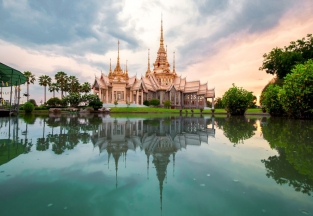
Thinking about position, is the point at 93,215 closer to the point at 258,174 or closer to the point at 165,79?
the point at 258,174

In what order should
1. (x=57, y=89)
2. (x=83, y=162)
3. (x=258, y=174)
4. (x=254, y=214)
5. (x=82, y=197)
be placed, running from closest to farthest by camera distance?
(x=254, y=214) → (x=82, y=197) → (x=258, y=174) → (x=83, y=162) → (x=57, y=89)

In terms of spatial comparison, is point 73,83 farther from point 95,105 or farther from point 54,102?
point 95,105

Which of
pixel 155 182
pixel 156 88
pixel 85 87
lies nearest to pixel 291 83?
pixel 155 182

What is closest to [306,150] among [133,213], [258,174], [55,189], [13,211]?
[258,174]

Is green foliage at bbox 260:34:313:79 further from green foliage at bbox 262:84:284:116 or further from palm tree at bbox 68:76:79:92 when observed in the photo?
palm tree at bbox 68:76:79:92

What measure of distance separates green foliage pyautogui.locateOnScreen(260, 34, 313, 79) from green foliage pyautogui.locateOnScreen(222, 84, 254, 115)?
9797 millimetres

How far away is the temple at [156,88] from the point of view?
164ft

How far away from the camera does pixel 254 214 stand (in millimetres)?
2266

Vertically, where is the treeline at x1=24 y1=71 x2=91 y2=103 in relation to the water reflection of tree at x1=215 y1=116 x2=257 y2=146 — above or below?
above

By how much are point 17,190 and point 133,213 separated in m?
1.79

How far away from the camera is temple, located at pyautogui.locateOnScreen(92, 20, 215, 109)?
5012 cm

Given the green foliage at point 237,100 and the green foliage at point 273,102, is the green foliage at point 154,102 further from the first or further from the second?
the green foliage at point 273,102

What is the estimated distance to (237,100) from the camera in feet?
104

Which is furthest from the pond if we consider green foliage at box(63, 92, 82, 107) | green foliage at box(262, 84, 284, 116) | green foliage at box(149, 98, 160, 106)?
green foliage at box(149, 98, 160, 106)
